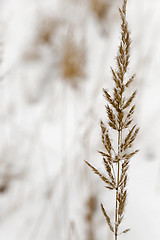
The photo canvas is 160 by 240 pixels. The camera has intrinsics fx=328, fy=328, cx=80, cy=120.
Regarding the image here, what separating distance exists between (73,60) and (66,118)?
0.42 metres

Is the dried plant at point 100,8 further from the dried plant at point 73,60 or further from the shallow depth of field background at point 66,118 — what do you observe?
the dried plant at point 73,60

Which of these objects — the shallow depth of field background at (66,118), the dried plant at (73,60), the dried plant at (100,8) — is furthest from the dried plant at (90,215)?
the dried plant at (100,8)

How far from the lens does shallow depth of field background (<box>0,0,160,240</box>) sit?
5.76 ft

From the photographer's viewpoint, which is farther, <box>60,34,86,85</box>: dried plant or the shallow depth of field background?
<box>60,34,86,85</box>: dried plant

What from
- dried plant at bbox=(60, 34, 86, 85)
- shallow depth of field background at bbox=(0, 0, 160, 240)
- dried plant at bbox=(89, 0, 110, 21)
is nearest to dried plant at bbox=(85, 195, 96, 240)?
shallow depth of field background at bbox=(0, 0, 160, 240)

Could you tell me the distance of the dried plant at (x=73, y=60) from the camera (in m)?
2.27

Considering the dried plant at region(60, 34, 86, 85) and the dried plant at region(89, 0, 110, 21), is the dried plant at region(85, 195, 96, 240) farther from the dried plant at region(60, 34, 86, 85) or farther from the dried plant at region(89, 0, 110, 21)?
the dried plant at region(89, 0, 110, 21)

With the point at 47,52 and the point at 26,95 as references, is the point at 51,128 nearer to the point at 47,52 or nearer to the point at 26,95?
the point at 26,95

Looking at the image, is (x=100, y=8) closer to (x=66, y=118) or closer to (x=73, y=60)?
(x=73, y=60)

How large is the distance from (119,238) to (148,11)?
195cm

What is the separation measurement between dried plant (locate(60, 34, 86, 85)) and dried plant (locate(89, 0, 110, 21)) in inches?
19.6

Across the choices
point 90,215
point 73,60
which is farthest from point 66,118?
point 90,215

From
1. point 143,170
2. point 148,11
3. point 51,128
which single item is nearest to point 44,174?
point 51,128

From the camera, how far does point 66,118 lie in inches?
93.7
